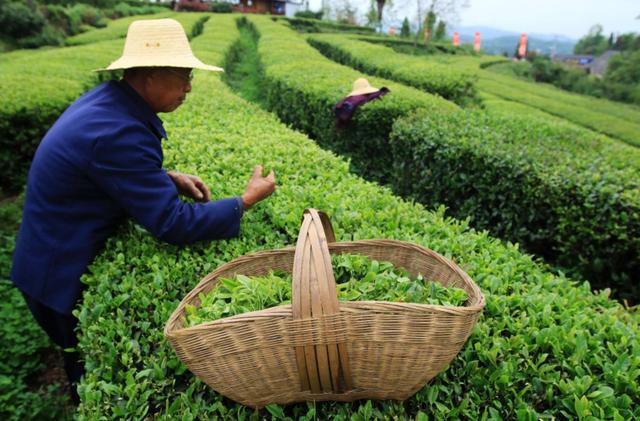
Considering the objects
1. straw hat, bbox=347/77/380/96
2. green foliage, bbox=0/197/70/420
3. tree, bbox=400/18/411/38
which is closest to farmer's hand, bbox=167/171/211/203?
green foliage, bbox=0/197/70/420

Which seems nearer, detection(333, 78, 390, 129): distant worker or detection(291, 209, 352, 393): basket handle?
detection(291, 209, 352, 393): basket handle

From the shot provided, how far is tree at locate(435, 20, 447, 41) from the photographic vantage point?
42.6 meters

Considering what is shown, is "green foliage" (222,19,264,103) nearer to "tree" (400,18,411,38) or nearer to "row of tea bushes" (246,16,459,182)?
"row of tea bushes" (246,16,459,182)

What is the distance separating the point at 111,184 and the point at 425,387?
154 cm

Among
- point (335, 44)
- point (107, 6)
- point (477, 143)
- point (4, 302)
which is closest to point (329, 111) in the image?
point (477, 143)

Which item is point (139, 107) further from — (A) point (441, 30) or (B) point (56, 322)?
(A) point (441, 30)

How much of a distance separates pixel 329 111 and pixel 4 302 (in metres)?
5.14

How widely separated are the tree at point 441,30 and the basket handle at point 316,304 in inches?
1819

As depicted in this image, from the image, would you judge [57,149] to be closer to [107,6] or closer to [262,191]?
[262,191]

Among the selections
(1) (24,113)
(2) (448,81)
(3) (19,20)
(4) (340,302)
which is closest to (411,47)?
(3) (19,20)

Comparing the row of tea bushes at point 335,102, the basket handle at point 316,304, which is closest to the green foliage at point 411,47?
the row of tea bushes at point 335,102

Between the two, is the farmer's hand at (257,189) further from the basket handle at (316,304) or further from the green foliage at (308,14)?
the green foliage at (308,14)

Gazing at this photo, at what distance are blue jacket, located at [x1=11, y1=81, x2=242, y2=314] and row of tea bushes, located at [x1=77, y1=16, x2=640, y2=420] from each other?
0.16 meters

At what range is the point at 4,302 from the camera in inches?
145
